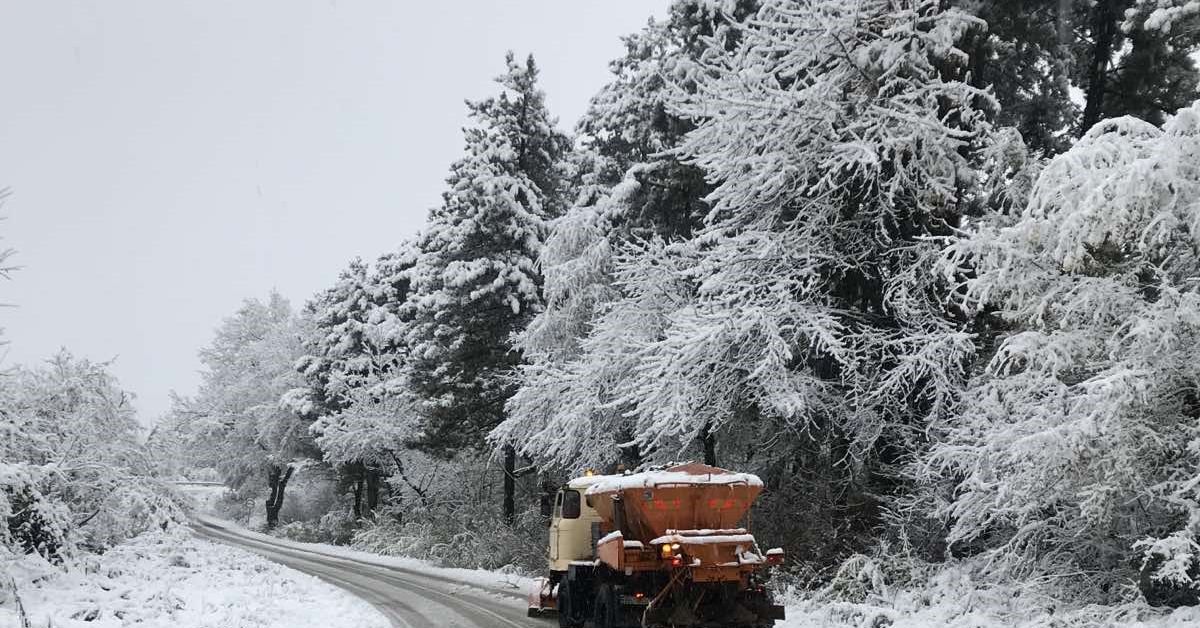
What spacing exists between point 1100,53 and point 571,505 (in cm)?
1260

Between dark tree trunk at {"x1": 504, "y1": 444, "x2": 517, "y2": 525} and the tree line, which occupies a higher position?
the tree line

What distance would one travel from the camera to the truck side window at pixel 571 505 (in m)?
13.9

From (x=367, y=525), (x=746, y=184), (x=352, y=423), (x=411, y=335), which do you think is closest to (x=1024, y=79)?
(x=746, y=184)

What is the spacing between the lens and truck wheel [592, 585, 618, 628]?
1108 cm

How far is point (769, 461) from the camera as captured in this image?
53.8 ft

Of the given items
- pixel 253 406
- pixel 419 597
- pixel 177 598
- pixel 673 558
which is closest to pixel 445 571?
pixel 419 597

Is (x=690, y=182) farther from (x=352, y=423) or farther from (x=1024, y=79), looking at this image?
(x=352, y=423)

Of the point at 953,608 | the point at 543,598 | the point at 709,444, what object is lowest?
the point at 543,598

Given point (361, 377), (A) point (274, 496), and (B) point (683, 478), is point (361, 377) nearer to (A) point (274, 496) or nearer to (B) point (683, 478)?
(A) point (274, 496)

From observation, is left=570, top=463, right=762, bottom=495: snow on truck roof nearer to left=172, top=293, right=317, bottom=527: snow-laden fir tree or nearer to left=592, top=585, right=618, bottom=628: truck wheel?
left=592, top=585, right=618, bottom=628: truck wheel

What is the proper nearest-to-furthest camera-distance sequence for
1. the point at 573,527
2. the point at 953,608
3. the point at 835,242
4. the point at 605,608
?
the point at 953,608, the point at 605,608, the point at 573,527, the point at 835,242

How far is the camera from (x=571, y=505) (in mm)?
14031

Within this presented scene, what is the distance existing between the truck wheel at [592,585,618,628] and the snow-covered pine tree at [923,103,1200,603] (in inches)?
185

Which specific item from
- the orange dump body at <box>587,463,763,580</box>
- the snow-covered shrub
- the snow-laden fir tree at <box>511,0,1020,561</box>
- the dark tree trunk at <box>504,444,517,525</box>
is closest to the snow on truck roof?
the orange dump body at <box>587,463,763,580</box>
